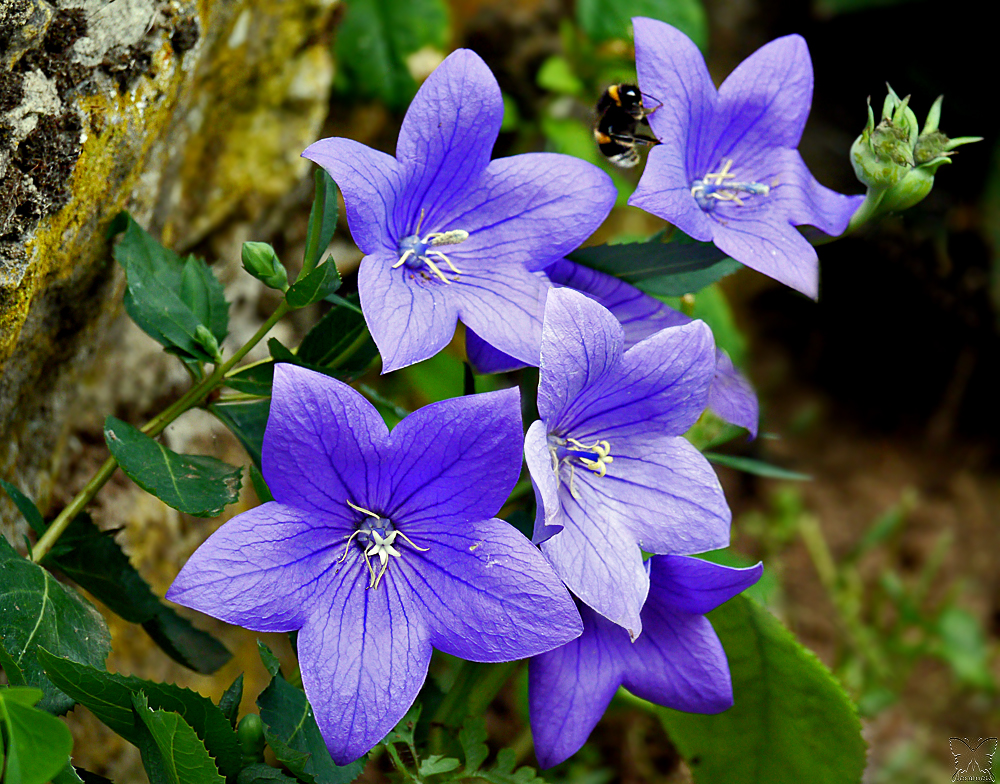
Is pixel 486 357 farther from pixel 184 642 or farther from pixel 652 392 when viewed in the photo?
pixel 184 642

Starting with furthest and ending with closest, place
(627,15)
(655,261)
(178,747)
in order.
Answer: (627,15) → (655,261) → (178,747)

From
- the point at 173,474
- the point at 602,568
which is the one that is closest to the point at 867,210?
the point at 602,568

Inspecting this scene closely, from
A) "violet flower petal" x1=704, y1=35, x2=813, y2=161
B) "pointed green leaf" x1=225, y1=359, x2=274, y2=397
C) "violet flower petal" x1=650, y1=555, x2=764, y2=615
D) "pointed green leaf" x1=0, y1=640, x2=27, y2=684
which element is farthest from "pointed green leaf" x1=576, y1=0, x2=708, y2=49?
"pointed green leaf" x1=0, y1=640, x2=27, y2=684

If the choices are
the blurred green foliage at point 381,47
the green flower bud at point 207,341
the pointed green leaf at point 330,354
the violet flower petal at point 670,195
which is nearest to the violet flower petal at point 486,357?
the pointed green leaf at point 330,354

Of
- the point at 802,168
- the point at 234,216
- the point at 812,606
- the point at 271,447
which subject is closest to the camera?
the point at 271,447

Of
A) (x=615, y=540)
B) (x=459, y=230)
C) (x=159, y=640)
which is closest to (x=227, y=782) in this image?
(x=159, y=640)

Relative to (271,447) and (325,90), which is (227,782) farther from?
(325,90)
